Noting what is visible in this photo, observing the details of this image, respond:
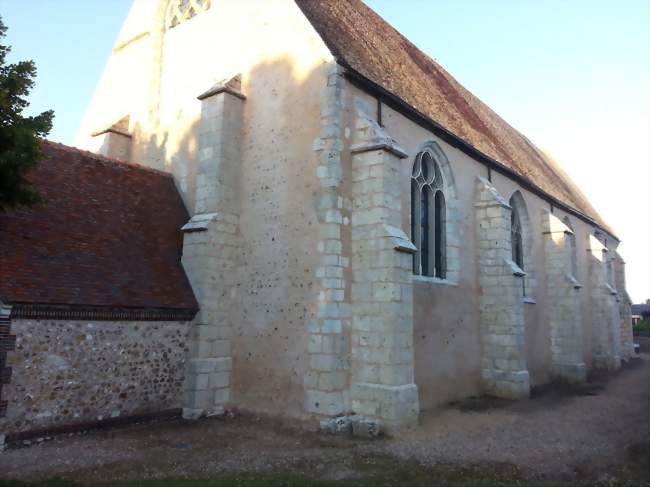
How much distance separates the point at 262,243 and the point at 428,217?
14.4 feet

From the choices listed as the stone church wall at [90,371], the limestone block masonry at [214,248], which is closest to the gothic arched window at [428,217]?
the limestone block masonry at [214,248]

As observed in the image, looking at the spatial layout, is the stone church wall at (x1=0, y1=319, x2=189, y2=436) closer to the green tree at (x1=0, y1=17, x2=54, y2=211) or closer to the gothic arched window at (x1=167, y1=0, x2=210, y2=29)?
the green tree at (x1=0, y1=17, x2=54, y2=211)

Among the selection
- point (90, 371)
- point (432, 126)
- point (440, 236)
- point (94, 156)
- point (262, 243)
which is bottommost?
point (90, 371)

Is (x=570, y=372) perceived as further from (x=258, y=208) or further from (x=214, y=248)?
(x=214, y=248)

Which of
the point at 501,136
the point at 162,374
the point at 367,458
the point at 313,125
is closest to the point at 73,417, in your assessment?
the point at 162,374

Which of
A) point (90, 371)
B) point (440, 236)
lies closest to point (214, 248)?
point (90, 371)

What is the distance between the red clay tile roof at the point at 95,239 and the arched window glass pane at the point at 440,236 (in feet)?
19.8

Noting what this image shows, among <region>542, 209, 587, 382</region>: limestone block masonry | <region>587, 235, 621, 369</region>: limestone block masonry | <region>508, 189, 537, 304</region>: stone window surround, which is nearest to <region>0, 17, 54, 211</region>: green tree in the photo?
<region>508, 189, 537, 304</region>: stone window surround

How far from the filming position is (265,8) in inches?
448

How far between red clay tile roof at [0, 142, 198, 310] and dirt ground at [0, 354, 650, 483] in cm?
230

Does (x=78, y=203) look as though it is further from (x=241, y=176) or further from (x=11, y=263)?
(x=241, y=176)

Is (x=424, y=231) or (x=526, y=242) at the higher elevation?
(x=526, y=242)

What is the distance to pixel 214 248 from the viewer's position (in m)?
10.5

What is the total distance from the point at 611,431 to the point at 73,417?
9532 millimetres
